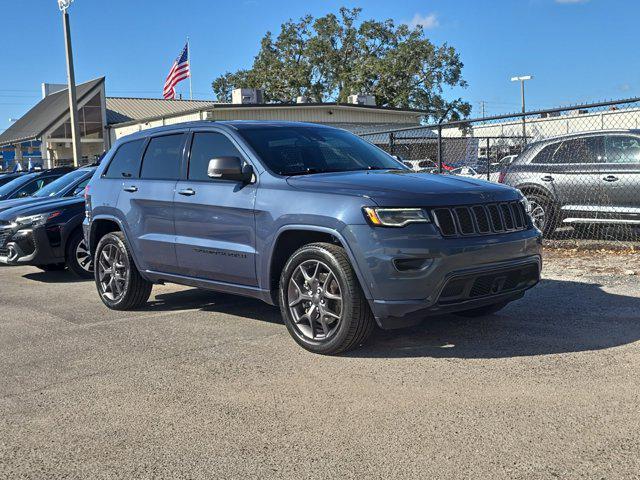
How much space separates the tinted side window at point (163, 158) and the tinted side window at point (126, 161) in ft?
0.49

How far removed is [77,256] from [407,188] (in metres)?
6.18

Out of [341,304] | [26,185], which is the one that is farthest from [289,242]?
[26,185]

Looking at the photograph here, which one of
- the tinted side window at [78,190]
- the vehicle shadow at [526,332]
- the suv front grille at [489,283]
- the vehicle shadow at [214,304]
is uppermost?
the tinted side window at [78,190]

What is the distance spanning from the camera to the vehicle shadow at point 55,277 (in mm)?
9701

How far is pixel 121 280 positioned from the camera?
7125mm

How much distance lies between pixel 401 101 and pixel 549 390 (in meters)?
50.1

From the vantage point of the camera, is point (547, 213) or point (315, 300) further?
point (547, 213)

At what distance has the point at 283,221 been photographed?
17.4 feet

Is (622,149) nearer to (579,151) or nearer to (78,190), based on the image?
(579,151)

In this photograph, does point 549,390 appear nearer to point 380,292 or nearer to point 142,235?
point 380,292

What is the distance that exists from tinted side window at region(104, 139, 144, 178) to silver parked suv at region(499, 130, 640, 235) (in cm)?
647

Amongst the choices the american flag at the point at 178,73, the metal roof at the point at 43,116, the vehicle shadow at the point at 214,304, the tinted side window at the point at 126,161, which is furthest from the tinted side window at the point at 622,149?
the metal roof at the point at 43,116

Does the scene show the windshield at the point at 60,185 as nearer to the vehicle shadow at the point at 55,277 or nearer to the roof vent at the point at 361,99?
the vehicle shadow at the point at 55,277

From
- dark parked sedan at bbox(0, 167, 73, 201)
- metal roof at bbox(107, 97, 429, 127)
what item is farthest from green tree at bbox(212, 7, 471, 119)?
dark parked sedan at bbox(0, 167, 73, 201)
